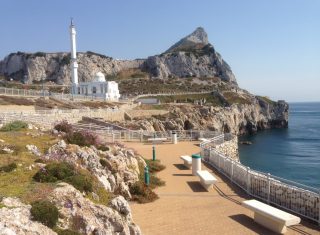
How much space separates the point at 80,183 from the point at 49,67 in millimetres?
152078

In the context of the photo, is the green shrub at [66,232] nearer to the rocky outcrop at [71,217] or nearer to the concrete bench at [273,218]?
the rocky outcrop at [71,217]

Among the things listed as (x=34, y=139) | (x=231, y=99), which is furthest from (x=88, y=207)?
(x=231, y=99)

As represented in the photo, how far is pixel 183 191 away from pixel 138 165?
3.10m

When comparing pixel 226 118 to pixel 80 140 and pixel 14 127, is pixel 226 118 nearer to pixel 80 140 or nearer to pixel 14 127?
pixel 14 127

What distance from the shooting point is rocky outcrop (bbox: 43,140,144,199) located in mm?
11531

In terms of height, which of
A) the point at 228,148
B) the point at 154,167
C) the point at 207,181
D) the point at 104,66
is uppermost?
the point at 104,66

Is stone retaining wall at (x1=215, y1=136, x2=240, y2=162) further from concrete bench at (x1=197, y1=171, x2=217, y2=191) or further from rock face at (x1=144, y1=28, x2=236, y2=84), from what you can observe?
rock face at (x1=144, y1=28, x2=236, y2=84)

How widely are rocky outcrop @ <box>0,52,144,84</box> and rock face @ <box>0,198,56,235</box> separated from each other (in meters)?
139

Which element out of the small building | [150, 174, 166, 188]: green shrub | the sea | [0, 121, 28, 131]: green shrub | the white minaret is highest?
the white minaret

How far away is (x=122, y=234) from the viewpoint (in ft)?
26.1

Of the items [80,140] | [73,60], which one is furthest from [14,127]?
[73,60]

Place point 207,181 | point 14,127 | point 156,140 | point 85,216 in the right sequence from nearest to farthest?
point 85,216
point 207,181
point 14,127
point 156,140

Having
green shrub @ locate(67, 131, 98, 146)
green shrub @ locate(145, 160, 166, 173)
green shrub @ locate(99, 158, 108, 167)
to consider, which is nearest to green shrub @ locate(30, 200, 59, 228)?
green shrub @ locate(99, 158, 108, 167)

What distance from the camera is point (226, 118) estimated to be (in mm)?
82188
